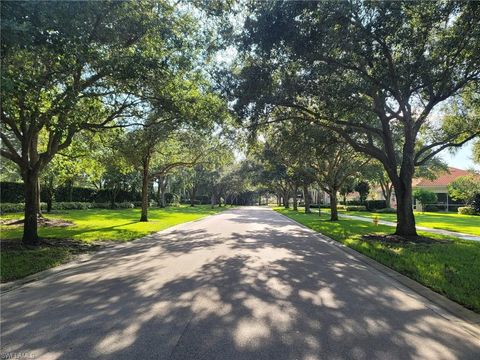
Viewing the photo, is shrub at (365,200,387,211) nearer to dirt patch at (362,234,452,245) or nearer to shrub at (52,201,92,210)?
shrub at (52,201,92,210)

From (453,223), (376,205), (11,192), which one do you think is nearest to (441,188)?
(376,205)

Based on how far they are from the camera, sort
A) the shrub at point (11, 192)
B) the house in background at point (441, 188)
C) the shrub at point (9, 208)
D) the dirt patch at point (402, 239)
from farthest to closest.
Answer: the house in background at point (441, 188), the shrub at point (11, 192), the shrub at point (9, 208), the dirt patch at point (402, 239)

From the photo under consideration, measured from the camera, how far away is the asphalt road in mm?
4125

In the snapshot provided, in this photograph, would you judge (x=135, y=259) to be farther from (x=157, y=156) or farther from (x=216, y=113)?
(x=157, y=156)

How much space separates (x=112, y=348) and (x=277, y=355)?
1823mm

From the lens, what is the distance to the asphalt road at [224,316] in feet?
13.5

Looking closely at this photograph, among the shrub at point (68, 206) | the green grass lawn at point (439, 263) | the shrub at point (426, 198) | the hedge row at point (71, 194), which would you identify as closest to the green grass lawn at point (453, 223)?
the green grass lawn at point (439, 263)

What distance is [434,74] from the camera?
1284cm

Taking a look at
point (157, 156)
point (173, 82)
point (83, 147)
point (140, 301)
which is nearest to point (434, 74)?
point (173, 82)

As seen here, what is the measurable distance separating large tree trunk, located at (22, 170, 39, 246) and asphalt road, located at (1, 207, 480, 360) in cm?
420

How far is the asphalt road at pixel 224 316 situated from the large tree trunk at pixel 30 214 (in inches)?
166

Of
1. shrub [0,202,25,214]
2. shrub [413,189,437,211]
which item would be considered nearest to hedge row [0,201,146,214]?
shrub [0,202,25,214]

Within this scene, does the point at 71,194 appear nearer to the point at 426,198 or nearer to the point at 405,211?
the point at 405,211

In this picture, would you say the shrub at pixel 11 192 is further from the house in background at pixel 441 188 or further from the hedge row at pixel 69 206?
the house in background at pixel 441 188
